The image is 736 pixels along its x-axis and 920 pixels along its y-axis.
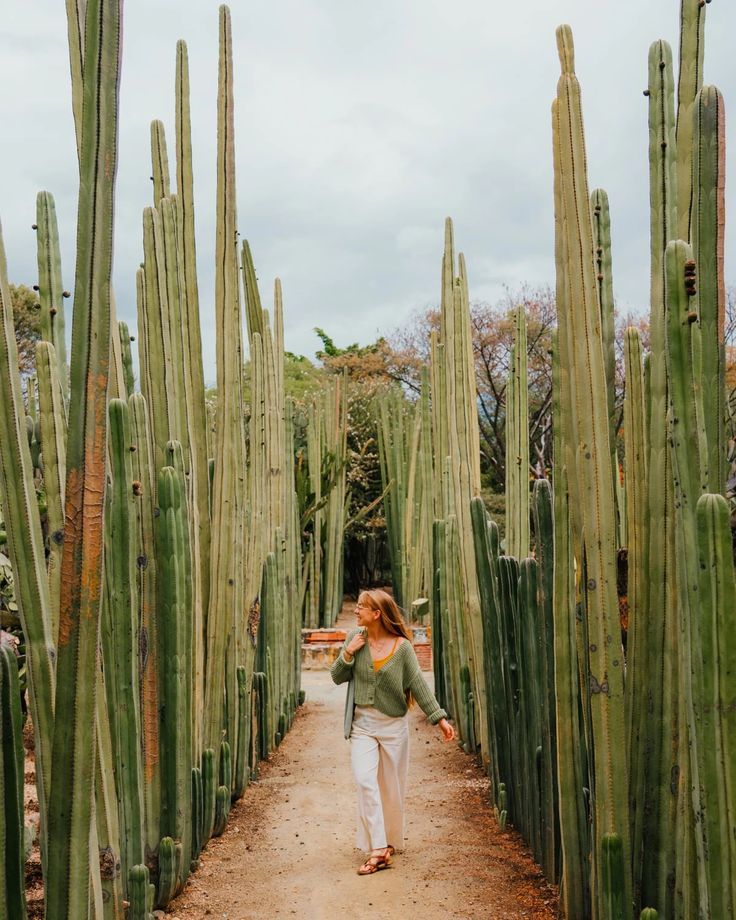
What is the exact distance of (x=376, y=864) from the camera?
4031mm

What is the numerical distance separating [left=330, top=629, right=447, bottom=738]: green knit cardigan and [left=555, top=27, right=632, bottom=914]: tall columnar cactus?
1.78 m

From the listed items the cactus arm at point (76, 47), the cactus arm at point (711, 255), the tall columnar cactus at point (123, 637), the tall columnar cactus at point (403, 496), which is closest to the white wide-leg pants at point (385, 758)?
the tall columnar cactus at point (123, 637)

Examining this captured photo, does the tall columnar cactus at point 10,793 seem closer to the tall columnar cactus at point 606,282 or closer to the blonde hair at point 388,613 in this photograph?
the tall columnar cactus at point 606,282

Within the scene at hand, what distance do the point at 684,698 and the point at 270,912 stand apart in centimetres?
205

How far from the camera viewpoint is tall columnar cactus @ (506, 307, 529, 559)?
196 inches

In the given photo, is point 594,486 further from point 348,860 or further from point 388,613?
point 348,860

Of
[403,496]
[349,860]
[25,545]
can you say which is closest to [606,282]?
[25,545]

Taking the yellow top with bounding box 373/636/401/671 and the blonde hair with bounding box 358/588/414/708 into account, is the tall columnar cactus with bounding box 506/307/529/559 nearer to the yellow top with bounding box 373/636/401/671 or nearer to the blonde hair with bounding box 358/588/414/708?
the blonde hair with bounding box 358/588/414/708

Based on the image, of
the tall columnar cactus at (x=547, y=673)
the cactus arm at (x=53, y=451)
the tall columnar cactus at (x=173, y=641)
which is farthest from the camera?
the tall columnar cactus at (x=173, y=641)

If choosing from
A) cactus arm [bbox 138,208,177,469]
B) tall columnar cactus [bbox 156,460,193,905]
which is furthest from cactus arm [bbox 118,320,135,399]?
tall columnar cactus [bbox 156,460,193,905]

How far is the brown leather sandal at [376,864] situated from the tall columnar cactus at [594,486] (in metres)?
1.63

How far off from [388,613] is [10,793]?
2610mm

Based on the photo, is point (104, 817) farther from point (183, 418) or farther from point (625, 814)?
point (183, 418)

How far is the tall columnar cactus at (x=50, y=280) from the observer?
2895 mm
